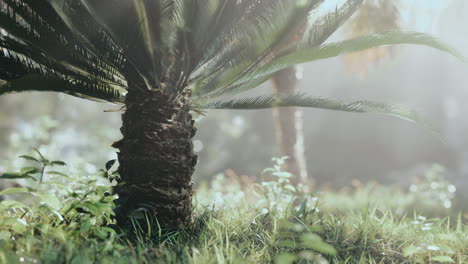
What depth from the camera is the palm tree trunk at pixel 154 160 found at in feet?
10.5

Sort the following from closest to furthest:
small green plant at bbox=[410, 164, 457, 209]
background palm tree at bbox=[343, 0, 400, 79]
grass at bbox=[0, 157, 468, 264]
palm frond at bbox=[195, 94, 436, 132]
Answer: grass at bbox=[0, 157, 468, 264], palm frond at bbox=[195, 94, 436, 132], background palm tree at bbox=[343, 0, 400, 79], small green plant at bbox=[410, 164, 457, 209]

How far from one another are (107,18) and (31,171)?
118 cm

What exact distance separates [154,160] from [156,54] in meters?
0.82

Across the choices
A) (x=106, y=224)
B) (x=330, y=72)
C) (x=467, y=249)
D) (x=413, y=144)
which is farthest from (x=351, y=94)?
(x=106, y=224)

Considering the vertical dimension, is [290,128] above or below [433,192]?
above

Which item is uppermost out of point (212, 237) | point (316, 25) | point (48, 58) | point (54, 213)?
point (316, 25)

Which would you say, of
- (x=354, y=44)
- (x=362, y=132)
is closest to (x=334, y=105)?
(x=354, y=44)

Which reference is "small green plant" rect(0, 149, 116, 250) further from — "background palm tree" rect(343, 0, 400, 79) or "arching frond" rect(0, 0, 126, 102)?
"background palm tree" rect(343, 0, 400, 79)

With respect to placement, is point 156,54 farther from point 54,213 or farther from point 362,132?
point 362,132

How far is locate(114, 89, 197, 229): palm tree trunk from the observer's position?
3.21m

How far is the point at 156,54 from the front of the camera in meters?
3.29

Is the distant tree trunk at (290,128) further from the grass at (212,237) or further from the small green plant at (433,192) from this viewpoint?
the small green plant at (433,192)

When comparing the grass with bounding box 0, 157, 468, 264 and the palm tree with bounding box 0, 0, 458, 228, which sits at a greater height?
the palm tree with bounding box 0, 0, 458, 228

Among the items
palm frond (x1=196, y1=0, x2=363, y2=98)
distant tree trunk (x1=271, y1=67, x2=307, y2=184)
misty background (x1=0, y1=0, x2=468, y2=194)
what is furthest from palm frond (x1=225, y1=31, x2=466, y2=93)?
misty background (x1=0, y1=0, x2=468, y2=194)
